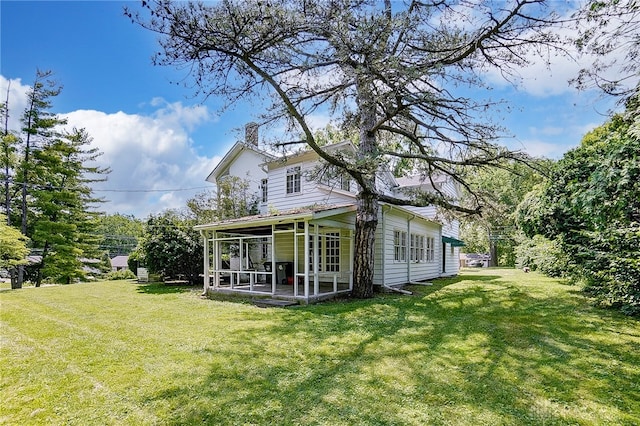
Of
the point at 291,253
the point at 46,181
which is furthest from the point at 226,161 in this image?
the point at 46,181

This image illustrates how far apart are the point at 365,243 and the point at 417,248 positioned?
18.5ft

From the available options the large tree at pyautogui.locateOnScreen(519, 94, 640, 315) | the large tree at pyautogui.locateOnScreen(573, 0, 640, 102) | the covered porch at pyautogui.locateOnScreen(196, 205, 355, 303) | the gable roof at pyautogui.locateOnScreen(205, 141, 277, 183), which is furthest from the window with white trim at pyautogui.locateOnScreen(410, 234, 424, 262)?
the gable roof at pyautogui.locateOnScreen(205, 141, 277, 183)

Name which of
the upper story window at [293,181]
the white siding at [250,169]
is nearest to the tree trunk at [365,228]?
the upper story window at [293,181]

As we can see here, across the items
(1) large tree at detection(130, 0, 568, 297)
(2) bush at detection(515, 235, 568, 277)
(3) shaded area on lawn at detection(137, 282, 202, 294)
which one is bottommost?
(3) shaded area on lawn at detection(137, 282, 202, 294)

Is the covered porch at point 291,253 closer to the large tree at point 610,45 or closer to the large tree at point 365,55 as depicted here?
the large tree at point 365,55

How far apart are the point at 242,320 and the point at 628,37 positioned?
8.99 m

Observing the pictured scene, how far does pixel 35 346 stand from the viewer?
5621 millimetres

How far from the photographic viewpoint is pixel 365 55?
7.05m

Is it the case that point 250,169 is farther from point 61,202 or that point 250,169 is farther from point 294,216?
point 61,202

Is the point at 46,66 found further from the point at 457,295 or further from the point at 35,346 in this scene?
the point at 457,295

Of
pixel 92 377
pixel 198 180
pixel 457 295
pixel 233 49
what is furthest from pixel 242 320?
pixel 198 180

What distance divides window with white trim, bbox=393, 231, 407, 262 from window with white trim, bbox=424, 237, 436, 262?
111 inches

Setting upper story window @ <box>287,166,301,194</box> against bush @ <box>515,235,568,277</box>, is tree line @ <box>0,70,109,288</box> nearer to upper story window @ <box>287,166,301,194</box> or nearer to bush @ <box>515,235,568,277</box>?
upper story window @ <box>287,166,301,194</box>

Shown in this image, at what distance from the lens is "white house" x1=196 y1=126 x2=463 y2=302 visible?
10141mm
